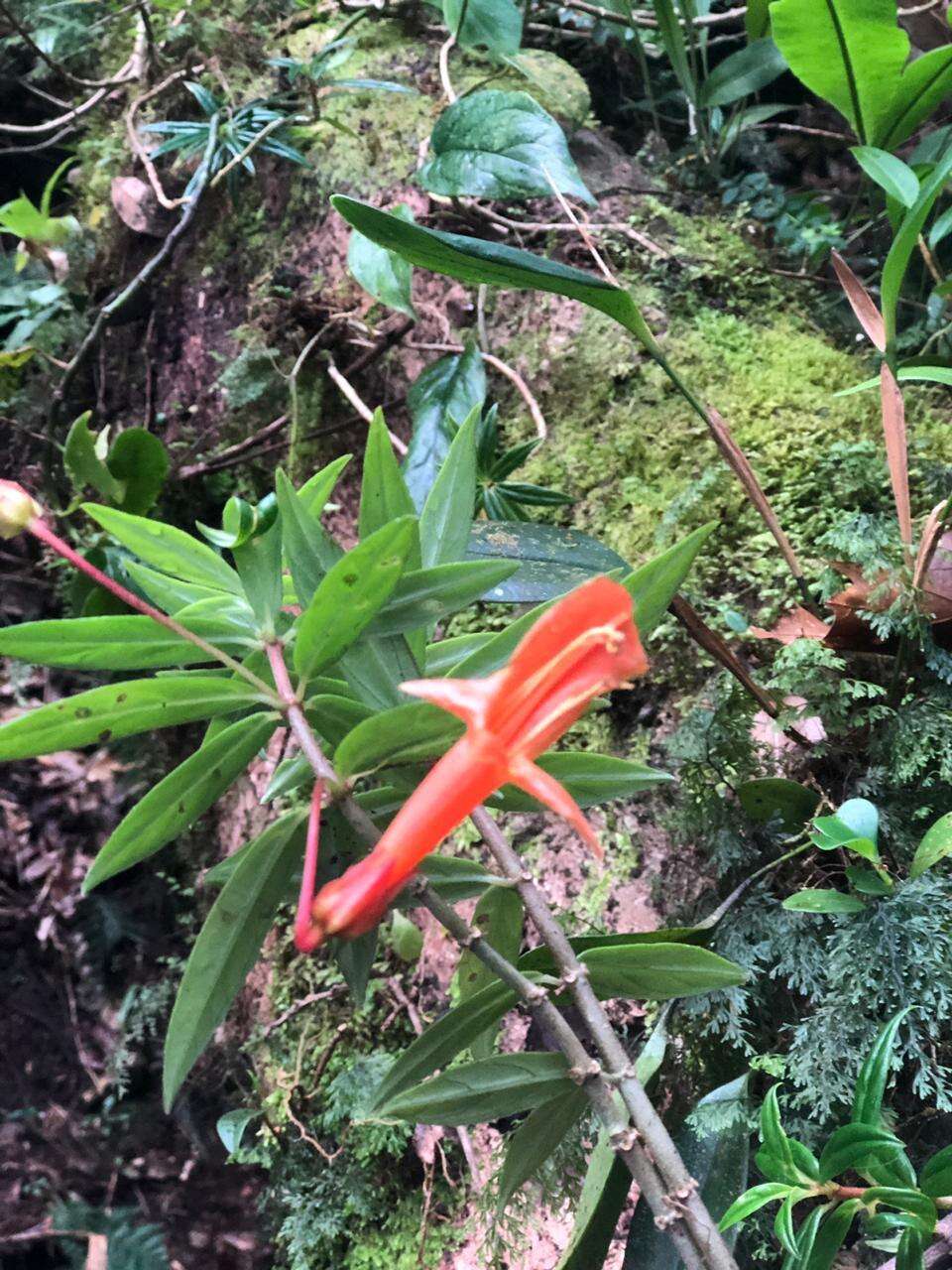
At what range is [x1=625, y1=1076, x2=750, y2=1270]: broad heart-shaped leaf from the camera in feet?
2.31

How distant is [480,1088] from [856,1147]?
0.80 ft

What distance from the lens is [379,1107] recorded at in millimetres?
640

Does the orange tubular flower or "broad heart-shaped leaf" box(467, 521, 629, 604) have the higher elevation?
the orange tubular flower

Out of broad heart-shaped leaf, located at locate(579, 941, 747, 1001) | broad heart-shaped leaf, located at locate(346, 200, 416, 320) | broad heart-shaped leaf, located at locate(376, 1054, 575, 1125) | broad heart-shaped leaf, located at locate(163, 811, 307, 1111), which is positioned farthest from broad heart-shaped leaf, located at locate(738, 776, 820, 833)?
broad heart-shaped leaf, located at locate(346, 200, 416, 320)

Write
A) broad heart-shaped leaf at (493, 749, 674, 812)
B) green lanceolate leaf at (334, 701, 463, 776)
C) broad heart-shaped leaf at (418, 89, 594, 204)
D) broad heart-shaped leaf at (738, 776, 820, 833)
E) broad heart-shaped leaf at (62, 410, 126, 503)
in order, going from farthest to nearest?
broad heart-shaped leaf at (62, 410, 126, 503) → broad heart-shaped leaf at (418, 89, 594, 204) → broad heart-shaped leaf at (738, 776, 820, 833) → broad heart-shaped leaf at (493, 749, 674, 812) → green lanceolate leaf at (334, 701, 463, 776)

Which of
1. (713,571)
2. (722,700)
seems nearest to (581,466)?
(713,571)

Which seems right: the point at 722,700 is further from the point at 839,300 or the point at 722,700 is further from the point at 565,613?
the point at 839,300

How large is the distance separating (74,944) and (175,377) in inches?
49.9

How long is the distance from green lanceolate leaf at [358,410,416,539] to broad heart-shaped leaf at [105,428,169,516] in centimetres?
105

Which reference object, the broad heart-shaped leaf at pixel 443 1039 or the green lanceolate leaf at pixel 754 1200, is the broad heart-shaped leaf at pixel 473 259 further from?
the green lanceolate leaf at pixel 754 1200

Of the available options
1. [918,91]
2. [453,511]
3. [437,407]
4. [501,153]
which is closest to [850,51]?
[918,91]

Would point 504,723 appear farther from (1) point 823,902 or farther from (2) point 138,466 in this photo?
(2) point 138,466

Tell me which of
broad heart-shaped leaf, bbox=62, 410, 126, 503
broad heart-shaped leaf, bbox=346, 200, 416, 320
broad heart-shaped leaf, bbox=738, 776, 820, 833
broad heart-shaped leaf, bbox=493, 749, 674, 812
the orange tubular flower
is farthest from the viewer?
broad heart-shaped leaf, bbox=62, 410, 126, 503

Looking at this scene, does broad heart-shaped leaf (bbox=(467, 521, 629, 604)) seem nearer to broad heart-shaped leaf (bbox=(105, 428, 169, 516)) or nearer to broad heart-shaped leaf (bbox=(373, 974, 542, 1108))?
broad heart-shaped leaf (bbox=(373, 974, 542, 1108))
